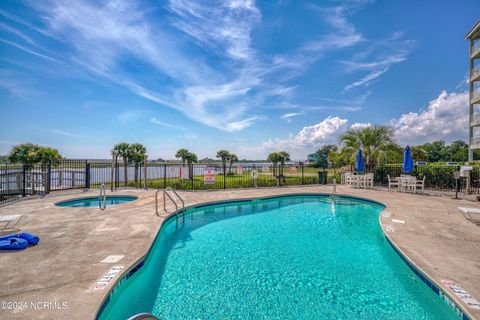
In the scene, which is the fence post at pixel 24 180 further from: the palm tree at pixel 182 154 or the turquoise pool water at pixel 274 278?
the palm tree at pixel 182 154

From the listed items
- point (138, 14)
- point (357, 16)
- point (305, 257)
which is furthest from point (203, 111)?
point (305, 257)

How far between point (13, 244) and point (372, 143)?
15.9 m

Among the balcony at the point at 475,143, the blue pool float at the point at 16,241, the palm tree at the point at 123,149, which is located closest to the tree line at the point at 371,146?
the balcony at the point at 475,143

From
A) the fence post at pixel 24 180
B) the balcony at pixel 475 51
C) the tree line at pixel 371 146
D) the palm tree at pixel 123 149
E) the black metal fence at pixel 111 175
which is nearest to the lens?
the fence post at pixel 24 180

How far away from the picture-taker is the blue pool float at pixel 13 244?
11.3 feet

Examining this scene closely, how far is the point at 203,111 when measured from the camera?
51.2ft

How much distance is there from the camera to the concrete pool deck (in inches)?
87.3

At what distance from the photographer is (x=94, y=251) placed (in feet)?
11.4

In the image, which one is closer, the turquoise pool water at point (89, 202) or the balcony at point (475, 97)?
the turquoise pool water at point (89, 202)

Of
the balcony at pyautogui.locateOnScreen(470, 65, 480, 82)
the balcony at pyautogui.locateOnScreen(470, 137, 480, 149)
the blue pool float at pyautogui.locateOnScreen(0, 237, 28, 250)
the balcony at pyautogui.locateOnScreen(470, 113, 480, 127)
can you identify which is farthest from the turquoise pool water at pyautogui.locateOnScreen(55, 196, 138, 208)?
the balcony at pyautogui.locateOnScreen(470, 65, 480, 82)

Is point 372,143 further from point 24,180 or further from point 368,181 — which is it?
point 24,180

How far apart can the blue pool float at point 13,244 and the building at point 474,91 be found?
93.1 feet

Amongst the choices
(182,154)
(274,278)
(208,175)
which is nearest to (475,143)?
(208,175)

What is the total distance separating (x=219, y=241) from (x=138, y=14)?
8.02 metres
